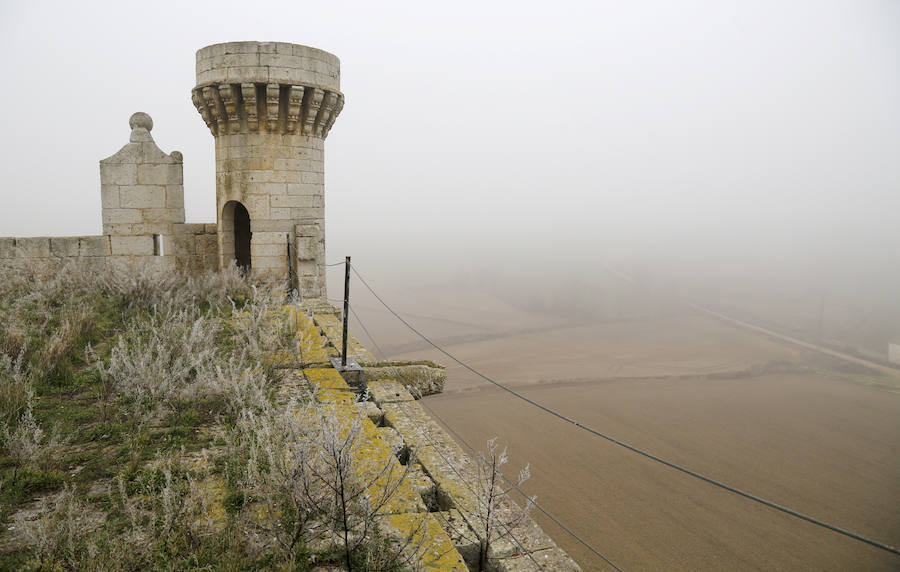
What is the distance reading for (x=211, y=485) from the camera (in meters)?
3.34

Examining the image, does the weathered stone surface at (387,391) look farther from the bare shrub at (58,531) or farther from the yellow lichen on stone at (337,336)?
the bare shrub at (58,531)

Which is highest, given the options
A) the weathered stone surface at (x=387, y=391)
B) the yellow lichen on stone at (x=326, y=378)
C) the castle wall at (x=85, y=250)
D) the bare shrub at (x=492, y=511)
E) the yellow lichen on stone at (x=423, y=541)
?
the castle wall at (x=85, y=250)

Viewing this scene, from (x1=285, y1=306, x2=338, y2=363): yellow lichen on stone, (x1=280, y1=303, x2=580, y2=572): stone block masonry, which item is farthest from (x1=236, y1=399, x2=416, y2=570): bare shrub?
(x1=285, y1=306, x2=338, y2=363): yellow lichen on stone

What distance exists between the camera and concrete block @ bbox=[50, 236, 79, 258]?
31.8 ft

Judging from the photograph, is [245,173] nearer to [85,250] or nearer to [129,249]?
[129,249]

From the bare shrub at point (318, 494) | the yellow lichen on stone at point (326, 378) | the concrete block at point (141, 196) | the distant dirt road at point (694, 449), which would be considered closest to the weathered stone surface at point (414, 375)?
the yellow lichen on stone at point (326, 378)

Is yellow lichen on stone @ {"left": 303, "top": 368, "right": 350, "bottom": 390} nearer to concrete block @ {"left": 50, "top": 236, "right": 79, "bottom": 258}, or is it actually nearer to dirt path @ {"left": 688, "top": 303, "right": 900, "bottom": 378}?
concrete block @ {"left": 50, "top": 236, "right": 79, "bottom": 258}

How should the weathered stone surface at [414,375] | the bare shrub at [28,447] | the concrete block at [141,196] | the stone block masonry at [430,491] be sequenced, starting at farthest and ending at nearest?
the concrete block at [141,196], the weathered stone surface at [414,375], the bare shrub at [28,447], the stone block masonry at [430,491]

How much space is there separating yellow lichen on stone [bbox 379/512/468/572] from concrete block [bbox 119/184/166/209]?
369 inches

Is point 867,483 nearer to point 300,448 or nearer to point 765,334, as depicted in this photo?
point 300,448

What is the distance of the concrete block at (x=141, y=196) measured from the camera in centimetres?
1007

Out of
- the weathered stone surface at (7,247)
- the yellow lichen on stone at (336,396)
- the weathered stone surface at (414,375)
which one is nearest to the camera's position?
the yellow lichen on stone at (336,396)

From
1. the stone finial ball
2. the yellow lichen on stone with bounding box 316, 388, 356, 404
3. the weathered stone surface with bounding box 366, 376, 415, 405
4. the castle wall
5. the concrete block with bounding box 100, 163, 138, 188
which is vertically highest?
the stone finial ball

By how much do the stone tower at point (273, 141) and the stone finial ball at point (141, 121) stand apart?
3.13 ft
